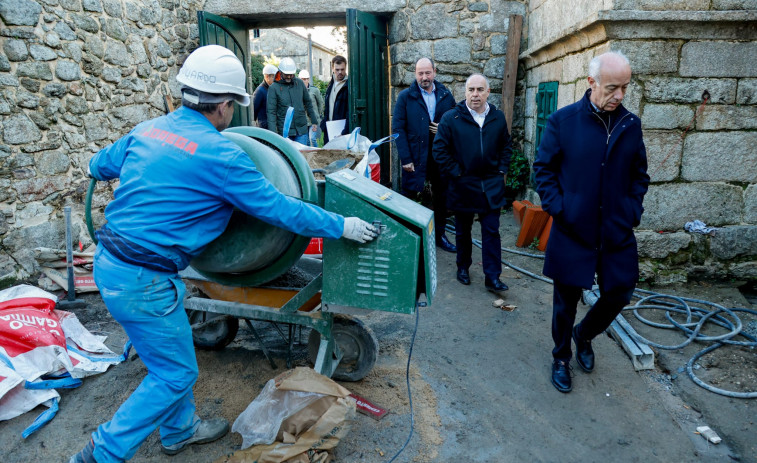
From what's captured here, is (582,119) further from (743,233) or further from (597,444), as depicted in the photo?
(743,233)

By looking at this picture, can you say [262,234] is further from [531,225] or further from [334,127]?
[334,127]

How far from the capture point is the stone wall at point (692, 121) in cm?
435

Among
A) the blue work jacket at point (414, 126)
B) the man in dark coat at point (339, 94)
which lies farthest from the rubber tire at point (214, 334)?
the man in dark coat at point (339, 94)

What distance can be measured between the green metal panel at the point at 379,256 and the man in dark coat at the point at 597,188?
83 cm

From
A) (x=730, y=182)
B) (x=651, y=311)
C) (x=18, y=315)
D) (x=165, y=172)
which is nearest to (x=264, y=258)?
(x=165, y=172)

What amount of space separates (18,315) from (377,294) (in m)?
2.31

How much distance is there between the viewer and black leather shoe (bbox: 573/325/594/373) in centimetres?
342

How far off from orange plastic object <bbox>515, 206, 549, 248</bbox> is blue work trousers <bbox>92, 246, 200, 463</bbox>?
4213mm

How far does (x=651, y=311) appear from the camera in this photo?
4.25 meters

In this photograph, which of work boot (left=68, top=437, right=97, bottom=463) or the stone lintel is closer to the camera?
work boot (left=68, top=437, right=97, bottom=463)

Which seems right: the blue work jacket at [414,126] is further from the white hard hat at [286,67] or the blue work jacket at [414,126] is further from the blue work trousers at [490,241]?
the white hard hat at [286,67]

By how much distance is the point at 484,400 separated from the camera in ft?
10.3

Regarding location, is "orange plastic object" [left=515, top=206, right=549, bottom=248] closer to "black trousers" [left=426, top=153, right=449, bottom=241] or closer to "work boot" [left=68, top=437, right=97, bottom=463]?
"black trousers" [left=426, top=153, right=449, bottom=241]

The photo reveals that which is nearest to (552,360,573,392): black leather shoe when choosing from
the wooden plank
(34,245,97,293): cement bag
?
(34,245,97,293): cement bag
